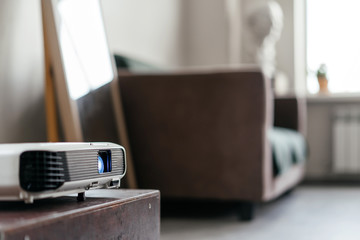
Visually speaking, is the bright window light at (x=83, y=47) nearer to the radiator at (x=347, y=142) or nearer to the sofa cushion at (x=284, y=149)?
the sofa cushion at (x=284, y=149)

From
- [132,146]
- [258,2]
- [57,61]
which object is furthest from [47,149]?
[258,2]

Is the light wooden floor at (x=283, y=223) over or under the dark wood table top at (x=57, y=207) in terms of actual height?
under

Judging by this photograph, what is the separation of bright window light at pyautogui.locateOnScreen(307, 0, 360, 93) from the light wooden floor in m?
1.63

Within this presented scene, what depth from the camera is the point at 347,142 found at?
4184mm

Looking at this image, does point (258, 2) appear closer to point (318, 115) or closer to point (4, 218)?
point (318, 115)

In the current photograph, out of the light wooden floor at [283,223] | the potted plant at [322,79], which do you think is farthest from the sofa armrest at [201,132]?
the potted plant at [322,79]

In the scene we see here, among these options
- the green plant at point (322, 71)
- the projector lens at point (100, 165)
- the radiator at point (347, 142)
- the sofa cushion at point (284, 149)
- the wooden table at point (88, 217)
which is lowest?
the radiator at point (347, 142)

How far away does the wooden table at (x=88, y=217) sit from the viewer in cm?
82

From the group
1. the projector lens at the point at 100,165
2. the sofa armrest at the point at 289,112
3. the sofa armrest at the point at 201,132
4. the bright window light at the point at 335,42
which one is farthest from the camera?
the bright window light at the point at 335,42

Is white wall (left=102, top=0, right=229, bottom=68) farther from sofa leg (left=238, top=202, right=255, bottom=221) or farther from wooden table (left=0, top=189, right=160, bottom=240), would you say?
wooden table (left=0, top=189, right=160, bottom=240)

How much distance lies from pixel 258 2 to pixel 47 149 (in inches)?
151

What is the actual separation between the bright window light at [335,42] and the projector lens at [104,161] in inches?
Answer: 143

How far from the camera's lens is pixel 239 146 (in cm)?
226

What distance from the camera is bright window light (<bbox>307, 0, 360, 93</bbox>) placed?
175 inches
